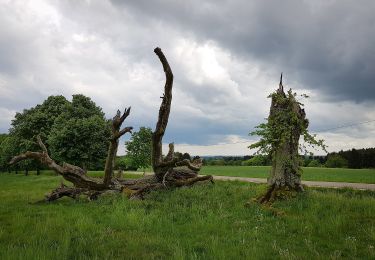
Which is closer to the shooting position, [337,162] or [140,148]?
[140,148]

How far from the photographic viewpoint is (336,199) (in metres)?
14.1

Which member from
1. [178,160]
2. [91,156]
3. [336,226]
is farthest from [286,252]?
[91,156]

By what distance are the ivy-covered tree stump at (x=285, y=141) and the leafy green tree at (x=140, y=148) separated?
40.4 metres

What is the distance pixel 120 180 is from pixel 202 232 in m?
12.6

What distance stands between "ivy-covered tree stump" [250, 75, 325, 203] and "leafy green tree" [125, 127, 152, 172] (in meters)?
40.4

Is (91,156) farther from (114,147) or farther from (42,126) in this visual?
(114,147)

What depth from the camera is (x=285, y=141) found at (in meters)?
16.0

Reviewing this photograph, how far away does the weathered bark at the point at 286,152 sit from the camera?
15562 millimetres

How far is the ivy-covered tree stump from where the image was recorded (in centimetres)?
1565

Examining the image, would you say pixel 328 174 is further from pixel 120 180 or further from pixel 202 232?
pixel 202 232

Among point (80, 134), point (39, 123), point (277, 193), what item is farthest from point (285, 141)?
point (39, 123)

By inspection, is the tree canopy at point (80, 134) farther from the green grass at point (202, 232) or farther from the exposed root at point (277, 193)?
the exposed root at point (277, 193)

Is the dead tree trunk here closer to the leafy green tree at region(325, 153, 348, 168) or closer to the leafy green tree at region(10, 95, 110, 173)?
the leafy green tree at region(10, 95, 110, 173)

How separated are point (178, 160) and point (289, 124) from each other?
6074 mm
